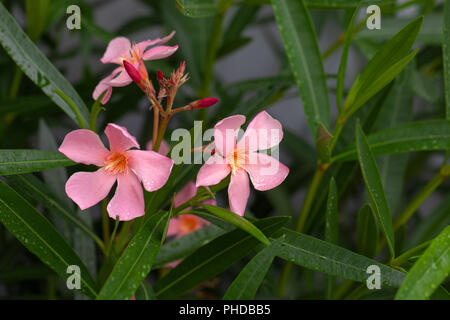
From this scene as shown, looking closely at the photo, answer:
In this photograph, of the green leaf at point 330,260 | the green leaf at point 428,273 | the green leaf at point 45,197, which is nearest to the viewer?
the green leaf at point 428,273

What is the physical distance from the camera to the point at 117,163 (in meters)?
0.59

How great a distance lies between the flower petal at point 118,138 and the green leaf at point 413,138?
336 millimetres

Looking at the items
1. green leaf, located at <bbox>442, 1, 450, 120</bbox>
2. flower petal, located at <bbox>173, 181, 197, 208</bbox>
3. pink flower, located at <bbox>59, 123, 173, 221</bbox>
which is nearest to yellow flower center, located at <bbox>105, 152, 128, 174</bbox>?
pink flower, located at <bbox>59, 123, 173, 221</bbox>

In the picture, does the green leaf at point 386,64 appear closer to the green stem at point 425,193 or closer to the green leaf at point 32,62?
the green stem at point 425,193

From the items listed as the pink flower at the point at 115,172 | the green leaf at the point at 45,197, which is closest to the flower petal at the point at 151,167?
the pink flower at the point at 115,172

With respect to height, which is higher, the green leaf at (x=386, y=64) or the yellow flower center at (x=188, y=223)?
the green leaf at (x=386, y=64)

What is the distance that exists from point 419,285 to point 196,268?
29 centimetres

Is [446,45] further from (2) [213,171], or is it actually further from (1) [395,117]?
(2) [213,171]

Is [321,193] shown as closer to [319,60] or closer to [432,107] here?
[319,60]

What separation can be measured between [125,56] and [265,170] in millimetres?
259

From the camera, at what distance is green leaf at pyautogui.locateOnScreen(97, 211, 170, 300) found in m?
0.53

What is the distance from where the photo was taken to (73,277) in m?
0.65

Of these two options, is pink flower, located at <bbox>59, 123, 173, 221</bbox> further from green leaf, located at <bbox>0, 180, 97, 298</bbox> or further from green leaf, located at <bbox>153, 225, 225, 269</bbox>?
green leaf, located at <bbox>153, 225, 225, 269</bbox>

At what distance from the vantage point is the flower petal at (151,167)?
21.3 inches
